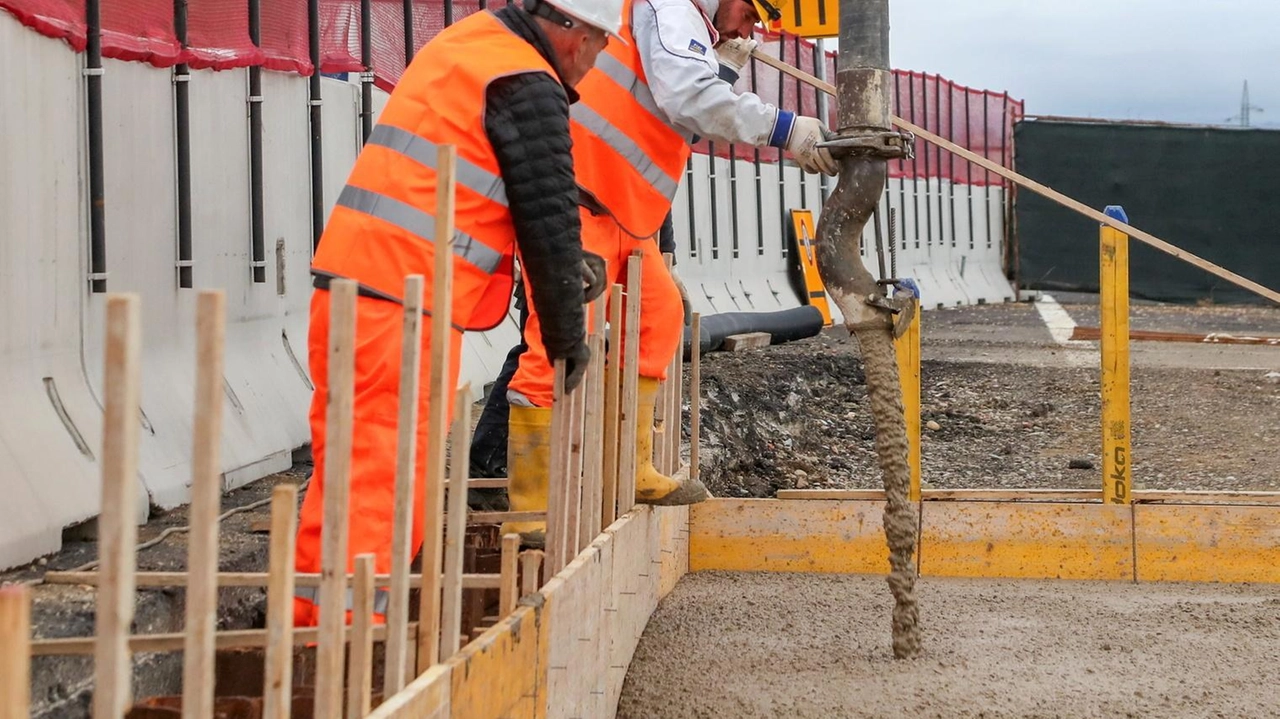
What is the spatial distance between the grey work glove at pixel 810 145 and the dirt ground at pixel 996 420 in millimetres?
2804

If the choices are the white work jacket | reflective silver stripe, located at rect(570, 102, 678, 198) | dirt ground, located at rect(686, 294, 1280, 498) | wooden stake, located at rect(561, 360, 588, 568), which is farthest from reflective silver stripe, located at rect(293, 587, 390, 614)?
dirt ground, located at rect(686, 294, 1280, 498)

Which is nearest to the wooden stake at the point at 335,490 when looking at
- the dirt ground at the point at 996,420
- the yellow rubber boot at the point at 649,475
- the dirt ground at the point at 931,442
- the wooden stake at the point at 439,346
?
the wooden stake at the point at 439,346

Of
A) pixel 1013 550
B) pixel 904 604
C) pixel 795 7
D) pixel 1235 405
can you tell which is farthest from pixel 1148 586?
pixel 795 7

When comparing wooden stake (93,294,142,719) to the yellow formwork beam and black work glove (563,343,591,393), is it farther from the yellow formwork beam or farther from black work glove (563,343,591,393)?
the yellow formwork beam

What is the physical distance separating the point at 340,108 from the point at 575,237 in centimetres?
388

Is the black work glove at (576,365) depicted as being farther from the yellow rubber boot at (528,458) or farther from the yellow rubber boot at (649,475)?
the yellow rubber boot at (649,475)

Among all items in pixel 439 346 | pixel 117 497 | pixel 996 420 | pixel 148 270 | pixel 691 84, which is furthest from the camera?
pixel 996 420

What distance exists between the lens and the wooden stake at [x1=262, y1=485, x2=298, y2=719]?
201 cm

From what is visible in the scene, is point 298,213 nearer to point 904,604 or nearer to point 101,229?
point 101,229

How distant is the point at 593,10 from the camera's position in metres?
3.67

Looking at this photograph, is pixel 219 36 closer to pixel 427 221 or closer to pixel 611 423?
pixel 611 423

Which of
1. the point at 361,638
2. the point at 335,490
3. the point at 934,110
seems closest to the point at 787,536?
the point at 361,638

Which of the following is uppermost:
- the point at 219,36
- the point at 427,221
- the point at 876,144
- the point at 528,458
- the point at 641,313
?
the point at 219,36

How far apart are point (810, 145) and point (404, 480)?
8.14ft
